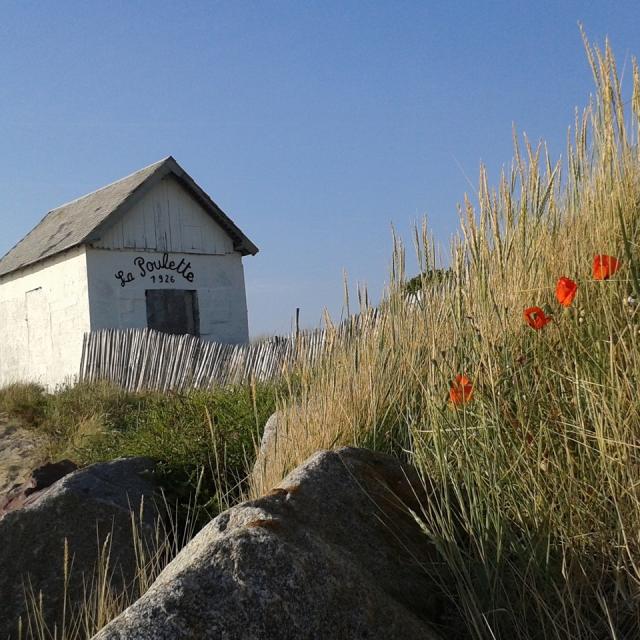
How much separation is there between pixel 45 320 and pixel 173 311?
2321 millimetres

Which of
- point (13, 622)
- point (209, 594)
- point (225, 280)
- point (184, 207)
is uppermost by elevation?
point (184, 207)

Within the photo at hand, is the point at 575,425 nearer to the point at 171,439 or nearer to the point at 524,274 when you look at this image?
the point at 524,274

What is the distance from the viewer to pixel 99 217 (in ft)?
44.2

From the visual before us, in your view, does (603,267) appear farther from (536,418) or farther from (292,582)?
(292,582)

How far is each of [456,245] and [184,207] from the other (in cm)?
1133

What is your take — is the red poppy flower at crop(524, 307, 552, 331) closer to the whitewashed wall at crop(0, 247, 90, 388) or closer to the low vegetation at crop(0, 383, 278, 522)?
the low vegetation at crop(0, 383, 278, 522)

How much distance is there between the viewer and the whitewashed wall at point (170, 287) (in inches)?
519

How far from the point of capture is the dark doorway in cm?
1394

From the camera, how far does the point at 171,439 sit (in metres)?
5.79

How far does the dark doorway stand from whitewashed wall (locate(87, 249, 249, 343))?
0.47 feet

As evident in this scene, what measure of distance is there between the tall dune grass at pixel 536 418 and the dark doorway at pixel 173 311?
10.4 meters

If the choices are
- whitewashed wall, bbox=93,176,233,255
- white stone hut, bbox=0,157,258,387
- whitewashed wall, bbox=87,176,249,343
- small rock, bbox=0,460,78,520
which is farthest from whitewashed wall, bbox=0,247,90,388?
small rock, bbox=0,460,78,520

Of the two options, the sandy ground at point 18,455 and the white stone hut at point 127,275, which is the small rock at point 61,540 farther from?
the white stone hut at point 127,275

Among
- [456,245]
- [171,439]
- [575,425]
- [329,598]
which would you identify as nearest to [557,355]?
[575,425]
